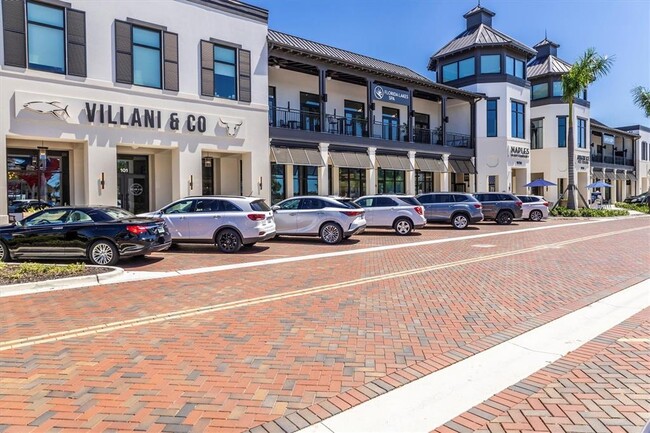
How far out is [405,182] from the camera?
32.1 meters

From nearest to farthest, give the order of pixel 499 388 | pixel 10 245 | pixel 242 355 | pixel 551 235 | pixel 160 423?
pixel 160 423
pixel 499 388
pixel 242 355
pixel 10 245
pixel 551 235

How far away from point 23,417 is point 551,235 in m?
19.3

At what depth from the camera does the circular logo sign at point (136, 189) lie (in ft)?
68.3

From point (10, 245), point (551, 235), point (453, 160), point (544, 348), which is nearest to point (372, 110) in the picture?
point (453, 160)

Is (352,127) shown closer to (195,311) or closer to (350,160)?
(350,160)

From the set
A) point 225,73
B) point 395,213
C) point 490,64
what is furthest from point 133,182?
point 490,64

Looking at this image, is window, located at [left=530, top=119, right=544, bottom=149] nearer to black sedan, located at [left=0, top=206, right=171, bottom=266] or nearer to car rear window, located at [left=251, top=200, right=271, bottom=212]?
car rear window, located at [left=251, top=200, right=271, bottom=212]

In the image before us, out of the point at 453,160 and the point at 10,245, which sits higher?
the point at 453,160

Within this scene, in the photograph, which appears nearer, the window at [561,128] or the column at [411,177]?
the column at [411,177]

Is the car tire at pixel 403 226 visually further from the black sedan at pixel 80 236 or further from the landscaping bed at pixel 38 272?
the landscaping bed at pixel 38 272

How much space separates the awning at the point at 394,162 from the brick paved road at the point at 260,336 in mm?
17413

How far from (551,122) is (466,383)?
146ft

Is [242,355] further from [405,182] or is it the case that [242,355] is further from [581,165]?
[581,165]

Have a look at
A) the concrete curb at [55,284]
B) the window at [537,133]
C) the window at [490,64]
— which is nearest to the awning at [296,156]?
the concrete curb at [55,284]
